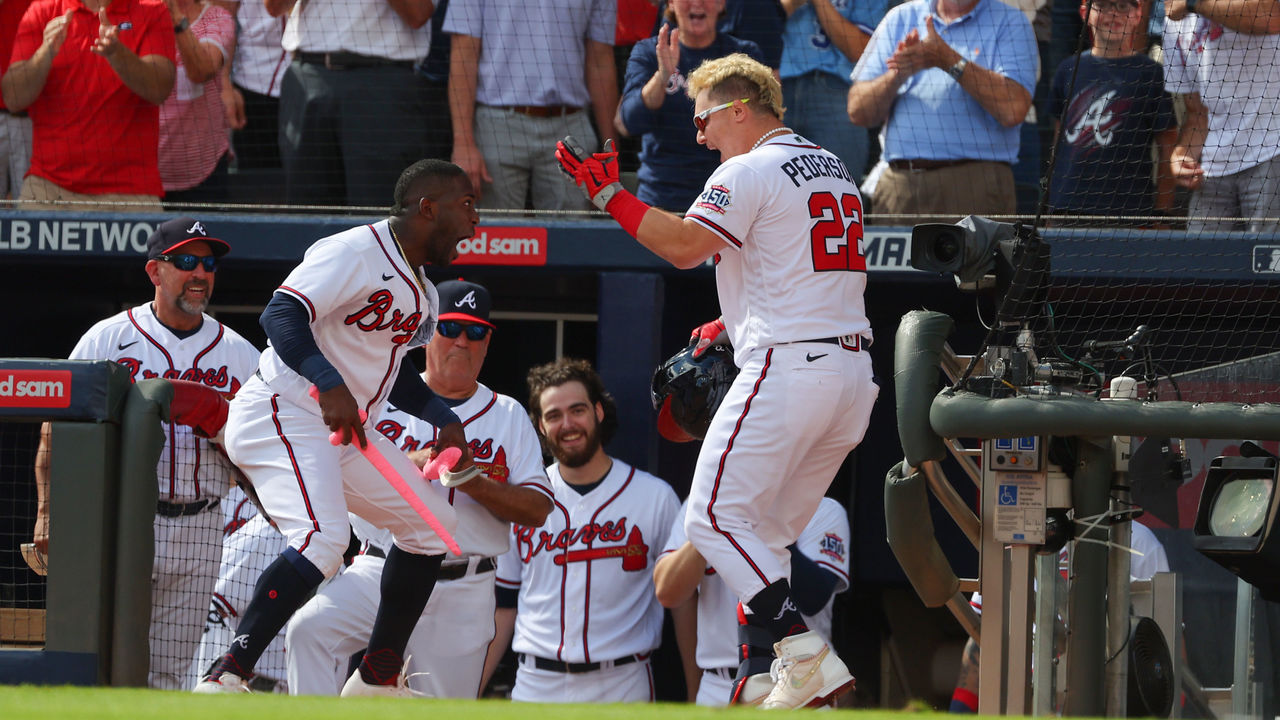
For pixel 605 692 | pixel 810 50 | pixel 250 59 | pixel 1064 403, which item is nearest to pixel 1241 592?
pixel 1064 403

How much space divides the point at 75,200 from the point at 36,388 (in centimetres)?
314

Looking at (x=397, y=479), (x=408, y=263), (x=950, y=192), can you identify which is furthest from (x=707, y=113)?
(x=950, y=192)

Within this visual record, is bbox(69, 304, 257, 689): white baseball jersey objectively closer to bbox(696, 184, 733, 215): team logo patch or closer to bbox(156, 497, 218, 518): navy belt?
bbox(156, 497, 218, 518): navy belt

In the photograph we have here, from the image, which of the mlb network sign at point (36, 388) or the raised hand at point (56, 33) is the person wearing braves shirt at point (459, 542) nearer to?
the mlb network sign at point (36, 388)

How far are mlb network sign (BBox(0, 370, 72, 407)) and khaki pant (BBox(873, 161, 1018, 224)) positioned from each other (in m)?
3.79

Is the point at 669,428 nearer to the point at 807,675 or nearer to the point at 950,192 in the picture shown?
the point at 807,675

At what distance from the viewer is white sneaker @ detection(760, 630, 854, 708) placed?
374 cm

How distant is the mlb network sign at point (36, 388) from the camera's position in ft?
13.5

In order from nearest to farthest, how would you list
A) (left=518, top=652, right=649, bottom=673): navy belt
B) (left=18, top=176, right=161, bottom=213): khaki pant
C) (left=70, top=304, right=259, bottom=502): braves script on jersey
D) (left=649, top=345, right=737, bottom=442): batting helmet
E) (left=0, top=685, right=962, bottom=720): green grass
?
1. (left=0, top=685, right=962, bottom=720): green grass
2. (left=649, top=345, right=737, bottom=442): batting helmet
3. (left=70, top=304, right=259, bottom=502): braves script on jersey
4. (left=518, top=652, right=649, bottom=673): navy belt
5. (left=18, top=176, right=161, bottom=213): khaki pant

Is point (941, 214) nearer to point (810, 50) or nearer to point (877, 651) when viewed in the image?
point (810, 50)

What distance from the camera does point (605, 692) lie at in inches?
228

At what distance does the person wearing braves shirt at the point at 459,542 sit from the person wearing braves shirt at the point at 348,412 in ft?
2.61

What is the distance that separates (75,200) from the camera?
6.98m

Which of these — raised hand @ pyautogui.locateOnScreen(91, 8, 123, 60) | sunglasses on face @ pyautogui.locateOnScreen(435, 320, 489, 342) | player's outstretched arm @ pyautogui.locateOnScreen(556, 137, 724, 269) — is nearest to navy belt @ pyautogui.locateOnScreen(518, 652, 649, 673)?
sunglasses on face @ pyautogui.locateOnScreen(435, 320, 489, 342)
